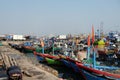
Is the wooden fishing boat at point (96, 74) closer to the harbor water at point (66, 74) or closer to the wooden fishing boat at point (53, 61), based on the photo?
the harbor water at point (66, 74)

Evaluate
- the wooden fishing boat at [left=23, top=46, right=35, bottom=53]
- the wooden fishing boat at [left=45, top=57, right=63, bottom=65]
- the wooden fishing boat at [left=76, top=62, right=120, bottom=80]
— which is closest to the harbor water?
the wooden fishing boat at [left=45, top=57, right=63, bottom=65]

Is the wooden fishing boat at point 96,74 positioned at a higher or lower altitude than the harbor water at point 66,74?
higher

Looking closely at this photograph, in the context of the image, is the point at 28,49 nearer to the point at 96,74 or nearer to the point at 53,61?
the point at 53,61

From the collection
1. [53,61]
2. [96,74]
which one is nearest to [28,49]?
[53,61]

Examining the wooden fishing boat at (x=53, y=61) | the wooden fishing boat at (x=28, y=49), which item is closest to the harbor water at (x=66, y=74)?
the wooden fishing boat at (x=53, y=61)

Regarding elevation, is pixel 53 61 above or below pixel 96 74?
below

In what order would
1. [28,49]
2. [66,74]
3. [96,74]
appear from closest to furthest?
[96,74] < [66,74] < [28,49]

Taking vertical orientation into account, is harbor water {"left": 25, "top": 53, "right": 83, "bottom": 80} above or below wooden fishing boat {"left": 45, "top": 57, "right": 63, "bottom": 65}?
below

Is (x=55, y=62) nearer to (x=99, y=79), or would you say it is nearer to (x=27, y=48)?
(x=99, y=79)

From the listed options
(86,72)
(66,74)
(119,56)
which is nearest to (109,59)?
(119,56)

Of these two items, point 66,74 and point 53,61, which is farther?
point 53,61

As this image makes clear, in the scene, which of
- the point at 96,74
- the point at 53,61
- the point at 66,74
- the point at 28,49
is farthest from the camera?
the point at 28,49

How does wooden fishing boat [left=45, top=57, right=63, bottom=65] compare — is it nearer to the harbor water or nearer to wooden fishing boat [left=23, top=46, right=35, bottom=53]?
the harbor water

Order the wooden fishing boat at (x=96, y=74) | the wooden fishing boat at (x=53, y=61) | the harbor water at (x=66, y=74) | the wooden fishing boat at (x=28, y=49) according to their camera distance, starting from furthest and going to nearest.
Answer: the wooden fishing boat at (x=28, y=49) → the wooden fishing boat at (x=53, y=61) → the harbor water at (x=66, y=74) → the wooden fishing boat at (x=96, y=74)
